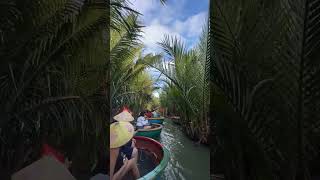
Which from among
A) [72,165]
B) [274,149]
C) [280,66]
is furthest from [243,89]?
[72,165]

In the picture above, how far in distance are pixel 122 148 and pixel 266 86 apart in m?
1.72

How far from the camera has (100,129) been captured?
105 inches

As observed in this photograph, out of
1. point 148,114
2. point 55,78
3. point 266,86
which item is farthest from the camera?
point 148,114

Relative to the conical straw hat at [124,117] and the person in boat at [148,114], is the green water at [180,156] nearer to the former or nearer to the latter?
the person in boat at [148,114]

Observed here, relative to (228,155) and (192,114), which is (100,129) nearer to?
(192,114)

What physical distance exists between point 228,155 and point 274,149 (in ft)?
0.99

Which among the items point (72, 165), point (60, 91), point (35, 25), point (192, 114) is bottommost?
point (72, 165)

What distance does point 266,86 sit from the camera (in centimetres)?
162

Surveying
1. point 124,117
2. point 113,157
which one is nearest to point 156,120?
point 124,117

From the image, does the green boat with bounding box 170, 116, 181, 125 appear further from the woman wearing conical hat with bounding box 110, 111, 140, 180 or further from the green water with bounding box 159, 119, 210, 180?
the woman wearing conical hat with bounding box 110, 111, 140, 180

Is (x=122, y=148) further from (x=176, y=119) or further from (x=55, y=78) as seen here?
(x=55, y=78)

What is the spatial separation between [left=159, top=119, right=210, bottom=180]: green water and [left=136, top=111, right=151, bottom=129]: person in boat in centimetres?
17

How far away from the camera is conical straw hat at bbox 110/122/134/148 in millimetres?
2873

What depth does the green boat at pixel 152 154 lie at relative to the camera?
2.96 meters
